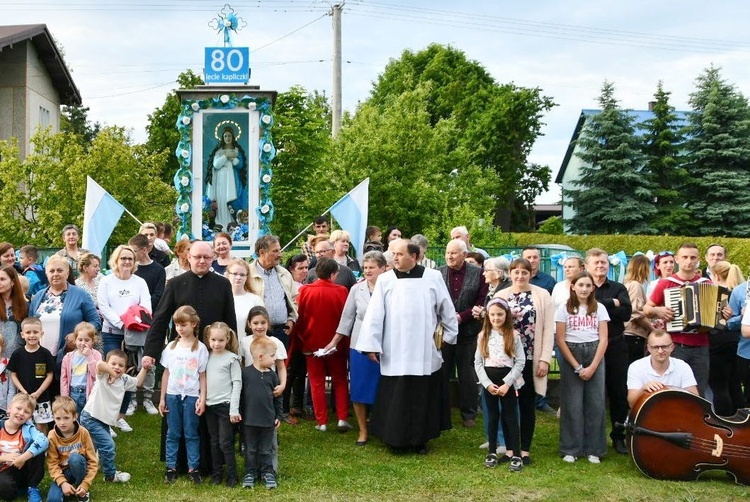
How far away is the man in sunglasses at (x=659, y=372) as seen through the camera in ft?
22.4

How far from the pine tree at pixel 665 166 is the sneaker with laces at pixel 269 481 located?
31240mm

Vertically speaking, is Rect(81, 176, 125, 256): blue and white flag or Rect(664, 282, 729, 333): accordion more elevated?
Rect(81, 176, 125, 256): blue and white flag

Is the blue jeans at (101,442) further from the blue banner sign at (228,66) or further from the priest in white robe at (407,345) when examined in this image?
the blue banner sign at (228,66)

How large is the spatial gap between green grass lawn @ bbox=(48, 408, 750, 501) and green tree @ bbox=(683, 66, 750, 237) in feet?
96.9

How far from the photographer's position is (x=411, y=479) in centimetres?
649

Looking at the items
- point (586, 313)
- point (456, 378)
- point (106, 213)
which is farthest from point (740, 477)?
point (106, 213)

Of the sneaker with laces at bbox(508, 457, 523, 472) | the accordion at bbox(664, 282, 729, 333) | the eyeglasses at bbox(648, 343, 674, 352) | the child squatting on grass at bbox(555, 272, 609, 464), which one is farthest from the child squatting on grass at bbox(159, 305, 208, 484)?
the accordion at bbox(664, 282, 729, 333)

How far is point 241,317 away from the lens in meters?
7.03

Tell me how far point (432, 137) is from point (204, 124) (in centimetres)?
1535

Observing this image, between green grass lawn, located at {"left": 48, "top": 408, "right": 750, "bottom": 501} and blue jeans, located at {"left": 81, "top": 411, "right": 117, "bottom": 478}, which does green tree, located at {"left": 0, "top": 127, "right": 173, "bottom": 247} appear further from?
blue jeans, located at {"left": 81, "top": 411, "right": 117, "bottom": 478}

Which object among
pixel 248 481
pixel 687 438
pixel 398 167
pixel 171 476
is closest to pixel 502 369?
pixel 687 438

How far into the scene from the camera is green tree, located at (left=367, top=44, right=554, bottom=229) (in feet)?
128

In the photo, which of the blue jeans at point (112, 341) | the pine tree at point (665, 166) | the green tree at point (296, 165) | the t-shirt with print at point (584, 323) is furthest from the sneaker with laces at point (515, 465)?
the pine tree at point (665, 166)

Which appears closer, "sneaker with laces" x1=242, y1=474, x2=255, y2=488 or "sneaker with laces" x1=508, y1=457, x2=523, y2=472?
"sneaker with laces" x1=242, y1=474, x2=255, y2=488
